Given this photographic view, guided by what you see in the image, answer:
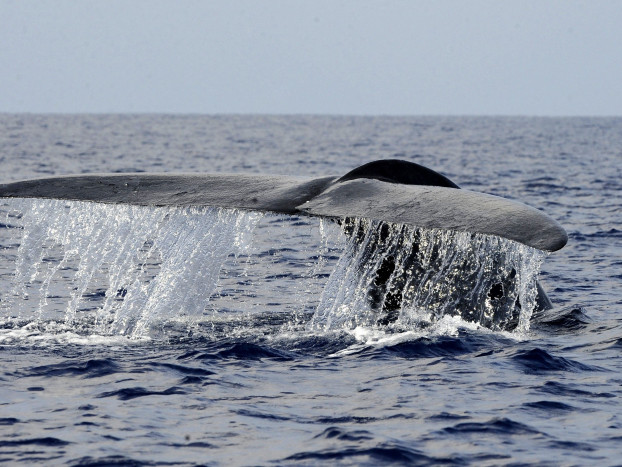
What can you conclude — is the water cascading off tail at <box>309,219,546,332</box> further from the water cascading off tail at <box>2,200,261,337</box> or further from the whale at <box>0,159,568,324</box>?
the water cascading off tail at <box>2,200,261,337</box>

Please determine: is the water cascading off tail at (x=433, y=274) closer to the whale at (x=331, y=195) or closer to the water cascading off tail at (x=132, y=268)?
the whale at (x=331, y=195)

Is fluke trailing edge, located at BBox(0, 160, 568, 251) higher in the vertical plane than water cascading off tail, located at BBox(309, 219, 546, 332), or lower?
higher

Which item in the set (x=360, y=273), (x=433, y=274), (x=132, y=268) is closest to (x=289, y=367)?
(x=360, y=273)

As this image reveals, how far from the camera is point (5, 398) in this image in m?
6.68

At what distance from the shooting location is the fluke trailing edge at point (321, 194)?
6039 mm

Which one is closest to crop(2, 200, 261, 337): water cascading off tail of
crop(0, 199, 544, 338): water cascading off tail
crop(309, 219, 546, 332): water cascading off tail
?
crop(0, 199, 544, 338): water cascading off tail

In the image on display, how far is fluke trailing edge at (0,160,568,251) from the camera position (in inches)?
238

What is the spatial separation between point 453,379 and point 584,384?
Result: 0.91 meters

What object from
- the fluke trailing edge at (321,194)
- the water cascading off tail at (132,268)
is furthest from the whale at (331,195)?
the water cascading off tail at (132,268)

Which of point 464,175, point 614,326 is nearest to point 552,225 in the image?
point 614,326

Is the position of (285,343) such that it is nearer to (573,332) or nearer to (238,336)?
(238,336)

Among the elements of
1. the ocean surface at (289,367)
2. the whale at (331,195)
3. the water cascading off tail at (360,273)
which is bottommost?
the ocean surface at (289,367)

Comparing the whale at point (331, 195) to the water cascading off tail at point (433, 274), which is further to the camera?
the water cascading off tail at point (433, 274)

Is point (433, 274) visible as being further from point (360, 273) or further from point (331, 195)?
point (331, 195)
